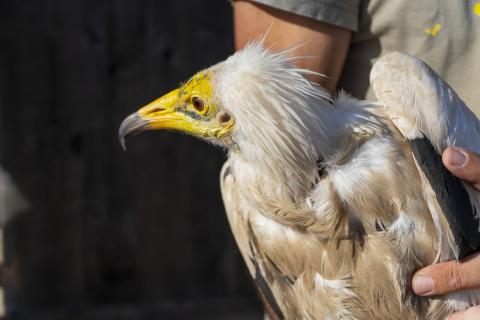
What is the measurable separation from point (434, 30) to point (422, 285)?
0.81 metres

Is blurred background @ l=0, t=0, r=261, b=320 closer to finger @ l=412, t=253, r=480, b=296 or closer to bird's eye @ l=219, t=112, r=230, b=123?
bird's eye @ l=219, t=112, r=230, b=123

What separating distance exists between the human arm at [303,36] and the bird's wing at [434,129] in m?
0.19

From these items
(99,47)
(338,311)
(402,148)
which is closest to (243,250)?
(338,311)

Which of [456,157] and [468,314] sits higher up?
[456,157]

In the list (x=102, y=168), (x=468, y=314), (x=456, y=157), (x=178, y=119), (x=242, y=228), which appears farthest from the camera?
(x=102, y=168)

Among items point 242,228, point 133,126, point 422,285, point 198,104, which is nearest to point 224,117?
point 198,104

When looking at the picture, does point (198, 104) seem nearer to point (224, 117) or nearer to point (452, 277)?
point (224, 117)

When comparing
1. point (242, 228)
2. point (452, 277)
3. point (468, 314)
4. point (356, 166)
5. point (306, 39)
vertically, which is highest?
point (306, 39)

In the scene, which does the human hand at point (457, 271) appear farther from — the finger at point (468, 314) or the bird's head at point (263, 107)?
the bird's head at point (263, 107)

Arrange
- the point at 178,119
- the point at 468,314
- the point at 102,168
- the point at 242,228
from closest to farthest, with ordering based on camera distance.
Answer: the point at 468,314, the point at 178,119, the point at 242,228, the point at 102,168

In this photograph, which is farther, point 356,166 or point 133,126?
point 133,126

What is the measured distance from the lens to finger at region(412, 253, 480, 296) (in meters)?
2.39

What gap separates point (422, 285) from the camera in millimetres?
2418

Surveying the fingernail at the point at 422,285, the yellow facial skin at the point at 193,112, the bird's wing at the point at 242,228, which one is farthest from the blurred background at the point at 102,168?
the fingernail at the point at 422,285
